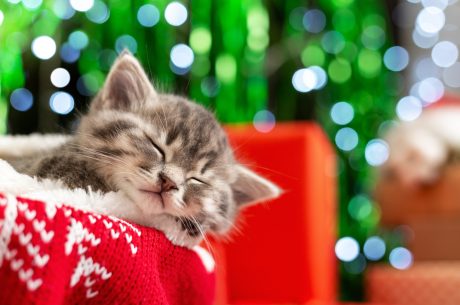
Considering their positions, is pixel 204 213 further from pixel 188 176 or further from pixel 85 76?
pixel 85 76

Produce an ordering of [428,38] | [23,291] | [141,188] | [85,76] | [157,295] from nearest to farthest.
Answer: [23,291], [157,295], [141,188], [85,76], [428,38]

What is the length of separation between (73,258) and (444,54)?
3803mm

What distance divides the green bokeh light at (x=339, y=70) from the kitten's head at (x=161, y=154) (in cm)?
244

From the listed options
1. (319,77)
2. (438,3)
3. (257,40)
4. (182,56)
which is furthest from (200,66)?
(438,3)

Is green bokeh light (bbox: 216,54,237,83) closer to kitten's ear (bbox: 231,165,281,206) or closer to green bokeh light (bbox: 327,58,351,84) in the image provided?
green bokeh light (bbox: 327,58,351,84)

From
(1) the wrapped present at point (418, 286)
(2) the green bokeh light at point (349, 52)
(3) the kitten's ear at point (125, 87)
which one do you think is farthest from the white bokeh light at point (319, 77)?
(3) the kitten's ear at point (125, 87)

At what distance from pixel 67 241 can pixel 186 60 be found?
220cm

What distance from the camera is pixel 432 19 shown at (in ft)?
12.8

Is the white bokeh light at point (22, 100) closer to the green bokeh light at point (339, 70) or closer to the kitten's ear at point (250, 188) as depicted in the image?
the kitten's ear at point (250, 188)

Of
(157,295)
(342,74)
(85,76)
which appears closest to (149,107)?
(157,295)

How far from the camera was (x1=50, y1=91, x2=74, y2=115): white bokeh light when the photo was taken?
2.33 metres

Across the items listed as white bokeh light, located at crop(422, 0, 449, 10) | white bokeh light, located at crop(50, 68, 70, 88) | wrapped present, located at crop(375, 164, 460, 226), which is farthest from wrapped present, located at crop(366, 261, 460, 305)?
white bokeh light, located at crop(422, 0, 449, 10)

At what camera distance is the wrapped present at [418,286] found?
2324mm

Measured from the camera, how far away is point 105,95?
3.35 ft
